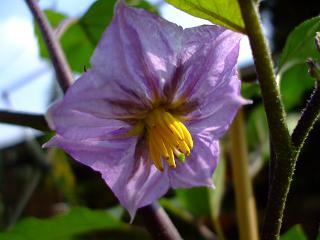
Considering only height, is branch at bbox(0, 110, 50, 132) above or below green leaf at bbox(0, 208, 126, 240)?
above

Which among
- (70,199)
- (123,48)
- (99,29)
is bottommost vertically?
(70,199)

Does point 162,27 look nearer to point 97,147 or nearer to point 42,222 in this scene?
point 97,147

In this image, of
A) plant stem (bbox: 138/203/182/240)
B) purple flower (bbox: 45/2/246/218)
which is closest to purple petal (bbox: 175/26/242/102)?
purple flower (bbox: 45/2/246/218)

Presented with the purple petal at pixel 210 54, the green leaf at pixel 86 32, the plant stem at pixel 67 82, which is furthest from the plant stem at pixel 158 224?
the green leaf at pixel 86 32

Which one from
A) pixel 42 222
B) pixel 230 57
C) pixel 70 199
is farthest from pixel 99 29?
pixel 70 199

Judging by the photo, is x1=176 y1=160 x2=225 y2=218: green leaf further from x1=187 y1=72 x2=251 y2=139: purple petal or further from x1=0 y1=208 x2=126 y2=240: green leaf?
x1=187 y1=72 x2=251 y2=139: purple petal

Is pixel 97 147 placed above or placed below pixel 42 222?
above

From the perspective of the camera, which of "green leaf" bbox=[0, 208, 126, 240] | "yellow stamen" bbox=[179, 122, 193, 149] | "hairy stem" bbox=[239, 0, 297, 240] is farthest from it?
"green leaf" bbox=[0, 208, 126, 240]
